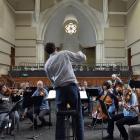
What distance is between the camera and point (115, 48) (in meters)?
26.2

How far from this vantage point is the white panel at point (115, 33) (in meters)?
26.1

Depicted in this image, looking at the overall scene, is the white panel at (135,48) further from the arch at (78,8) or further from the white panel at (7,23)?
the white panel at (7,23)

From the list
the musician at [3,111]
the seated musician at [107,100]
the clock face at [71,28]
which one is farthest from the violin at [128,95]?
the clock face at [71,28]

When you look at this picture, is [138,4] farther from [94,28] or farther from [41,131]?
[41,131]

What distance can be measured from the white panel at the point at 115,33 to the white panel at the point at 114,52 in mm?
937

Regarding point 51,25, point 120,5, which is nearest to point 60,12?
point 51,25

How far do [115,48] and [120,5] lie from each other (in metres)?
3.56

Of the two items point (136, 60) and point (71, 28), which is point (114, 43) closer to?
point (136, 60)

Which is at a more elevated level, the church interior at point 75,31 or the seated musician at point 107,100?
the church interior at point 75,31

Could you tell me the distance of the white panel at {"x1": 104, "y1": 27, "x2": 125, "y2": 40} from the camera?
1029 inches

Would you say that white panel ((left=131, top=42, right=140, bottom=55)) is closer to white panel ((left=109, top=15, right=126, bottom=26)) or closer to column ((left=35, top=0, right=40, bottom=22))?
white panel ((left=109, top=15, right=126, bottom=26))

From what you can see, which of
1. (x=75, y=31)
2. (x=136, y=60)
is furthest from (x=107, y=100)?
(x=75, y=31)

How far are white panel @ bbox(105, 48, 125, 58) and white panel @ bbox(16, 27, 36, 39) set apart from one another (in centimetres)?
609

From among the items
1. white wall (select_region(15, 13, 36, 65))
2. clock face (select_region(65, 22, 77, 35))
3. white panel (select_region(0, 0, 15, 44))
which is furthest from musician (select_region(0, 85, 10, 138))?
clock face (select_region(65, 22, 77, 35))
